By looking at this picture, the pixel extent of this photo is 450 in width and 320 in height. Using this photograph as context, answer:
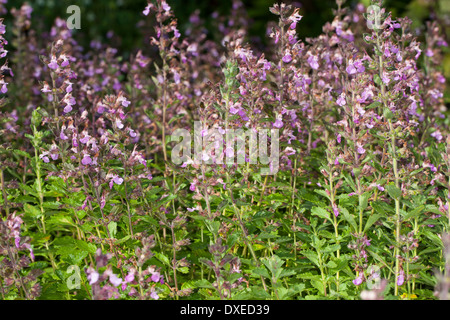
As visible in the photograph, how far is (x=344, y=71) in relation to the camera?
361 centimetres

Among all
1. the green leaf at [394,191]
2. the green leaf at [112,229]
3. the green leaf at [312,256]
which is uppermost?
the green leaf at [394,191]

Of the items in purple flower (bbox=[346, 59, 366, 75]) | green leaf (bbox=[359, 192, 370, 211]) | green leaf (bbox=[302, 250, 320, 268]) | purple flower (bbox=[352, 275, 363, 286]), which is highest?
purple flower (bbox=[346, 59, 366, 75])

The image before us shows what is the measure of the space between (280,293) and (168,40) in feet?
6.83

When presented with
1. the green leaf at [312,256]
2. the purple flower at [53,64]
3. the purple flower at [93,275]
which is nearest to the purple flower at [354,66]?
Answer: the green leaf at [312,256]

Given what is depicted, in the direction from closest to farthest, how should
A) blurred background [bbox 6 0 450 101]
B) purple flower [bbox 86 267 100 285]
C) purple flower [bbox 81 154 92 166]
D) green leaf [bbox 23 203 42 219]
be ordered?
purple flower [bbox 86 267 100 285], purple flower [bbox 81 154 92 166], green leaf [bbox 23 203 42 219], blurred background [bbox 6 0 450 101]

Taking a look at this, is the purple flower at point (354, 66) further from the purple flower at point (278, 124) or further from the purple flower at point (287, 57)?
the purple flower at point (278, 124)

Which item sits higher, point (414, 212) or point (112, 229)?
point (414, 212)

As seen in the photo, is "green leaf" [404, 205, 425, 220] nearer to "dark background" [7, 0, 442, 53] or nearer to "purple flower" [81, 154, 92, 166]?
"purple flower" [81, 154, 92, 166]

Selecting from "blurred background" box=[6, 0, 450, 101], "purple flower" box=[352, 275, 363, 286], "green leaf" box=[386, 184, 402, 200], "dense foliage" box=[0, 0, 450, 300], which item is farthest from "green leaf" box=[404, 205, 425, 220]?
"blurred background" box=[6, 0, 450, 101]

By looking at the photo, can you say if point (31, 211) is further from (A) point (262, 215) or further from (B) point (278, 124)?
(B) point (278, 124)

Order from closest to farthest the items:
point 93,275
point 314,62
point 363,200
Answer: point 93,275 → point 363,200 → point 314,62

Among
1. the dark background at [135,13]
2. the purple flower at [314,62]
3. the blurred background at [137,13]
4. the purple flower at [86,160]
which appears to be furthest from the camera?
the dark background at [135,13]

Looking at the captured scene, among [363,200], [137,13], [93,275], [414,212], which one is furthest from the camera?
[137,13]

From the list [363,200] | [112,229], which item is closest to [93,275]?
[112,229]
